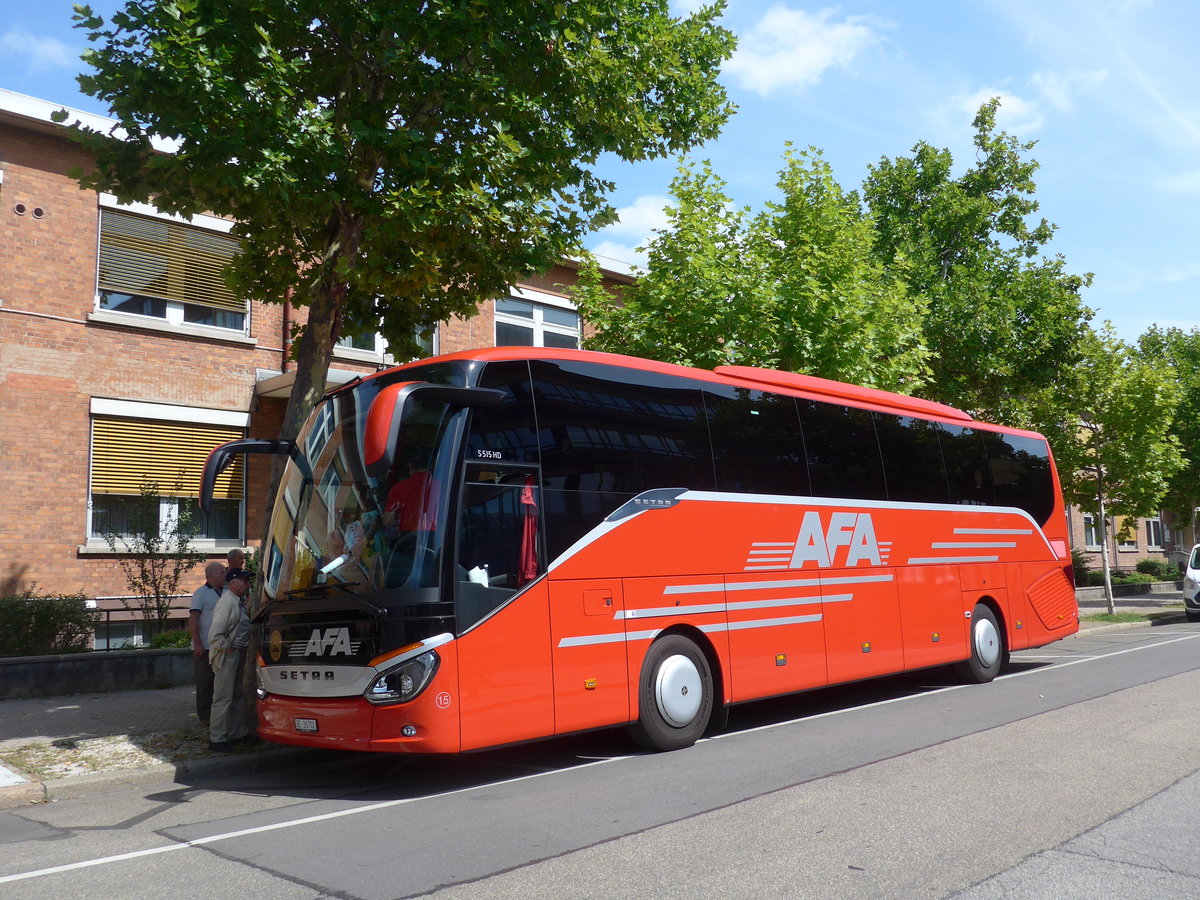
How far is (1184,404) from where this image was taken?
1361 inches

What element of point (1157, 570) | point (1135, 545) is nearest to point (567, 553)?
point (1157, 570)

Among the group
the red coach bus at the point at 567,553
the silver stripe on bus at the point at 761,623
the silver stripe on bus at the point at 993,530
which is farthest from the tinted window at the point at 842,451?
the silver stripe on bus at the point at 993,530

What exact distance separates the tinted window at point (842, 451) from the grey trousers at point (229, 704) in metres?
6.10

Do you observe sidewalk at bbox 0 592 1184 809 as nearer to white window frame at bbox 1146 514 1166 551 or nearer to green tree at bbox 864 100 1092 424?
green tree at bbox 864 100 1092 424

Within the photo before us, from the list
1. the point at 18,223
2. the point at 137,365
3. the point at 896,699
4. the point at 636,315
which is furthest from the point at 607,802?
the point at 18,223

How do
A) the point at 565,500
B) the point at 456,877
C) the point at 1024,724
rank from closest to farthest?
the point at 456,877, the point at 565,500, the point at 1024,724

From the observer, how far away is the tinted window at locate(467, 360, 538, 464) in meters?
7.50

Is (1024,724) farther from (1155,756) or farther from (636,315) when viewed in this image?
(636,315)

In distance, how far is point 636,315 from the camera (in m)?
16.1

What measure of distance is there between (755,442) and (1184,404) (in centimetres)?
3134

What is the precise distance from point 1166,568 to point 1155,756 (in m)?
40.0

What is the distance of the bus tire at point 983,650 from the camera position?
13.0 meters

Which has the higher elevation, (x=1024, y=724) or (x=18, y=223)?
(x=18, y=223)

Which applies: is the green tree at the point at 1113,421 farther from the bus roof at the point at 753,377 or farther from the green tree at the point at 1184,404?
the bus roof at the point at 753,377
